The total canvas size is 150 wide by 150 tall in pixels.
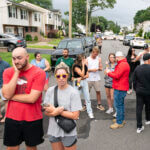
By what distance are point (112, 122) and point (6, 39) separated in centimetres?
1727

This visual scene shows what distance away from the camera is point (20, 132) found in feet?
8.75

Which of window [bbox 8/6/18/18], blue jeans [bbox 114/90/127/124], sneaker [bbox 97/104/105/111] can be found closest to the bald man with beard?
blue jeans [bbox 114/90/127/124]

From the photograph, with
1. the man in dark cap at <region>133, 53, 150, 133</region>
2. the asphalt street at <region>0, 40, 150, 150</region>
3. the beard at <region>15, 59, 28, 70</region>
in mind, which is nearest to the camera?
the beard at <region>15, 59, 28, 70</region>

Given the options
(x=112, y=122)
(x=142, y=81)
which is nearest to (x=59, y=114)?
(x=142, y=81)

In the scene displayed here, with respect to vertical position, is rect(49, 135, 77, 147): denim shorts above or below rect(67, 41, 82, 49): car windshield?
below

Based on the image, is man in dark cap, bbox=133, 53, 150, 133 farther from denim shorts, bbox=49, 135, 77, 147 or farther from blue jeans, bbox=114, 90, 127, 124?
denim shorts, bbox=49, 135, 77, 147

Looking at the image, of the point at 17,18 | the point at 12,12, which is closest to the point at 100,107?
the point at 12,12

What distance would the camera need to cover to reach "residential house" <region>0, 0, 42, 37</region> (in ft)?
96.4

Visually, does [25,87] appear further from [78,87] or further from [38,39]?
[38,39]

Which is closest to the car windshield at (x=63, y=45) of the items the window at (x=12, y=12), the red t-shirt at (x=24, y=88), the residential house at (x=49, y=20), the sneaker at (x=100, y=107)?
the sneaker at (x=100, y=107)

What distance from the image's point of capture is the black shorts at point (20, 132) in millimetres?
2617

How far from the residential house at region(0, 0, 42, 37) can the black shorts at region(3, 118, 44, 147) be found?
92.3 feet

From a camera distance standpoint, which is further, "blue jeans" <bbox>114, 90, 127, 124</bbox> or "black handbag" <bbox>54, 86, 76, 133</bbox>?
"blue jeans" <bbox>114, 90, 127, 124</bbox>

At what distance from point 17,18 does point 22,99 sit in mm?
33902
